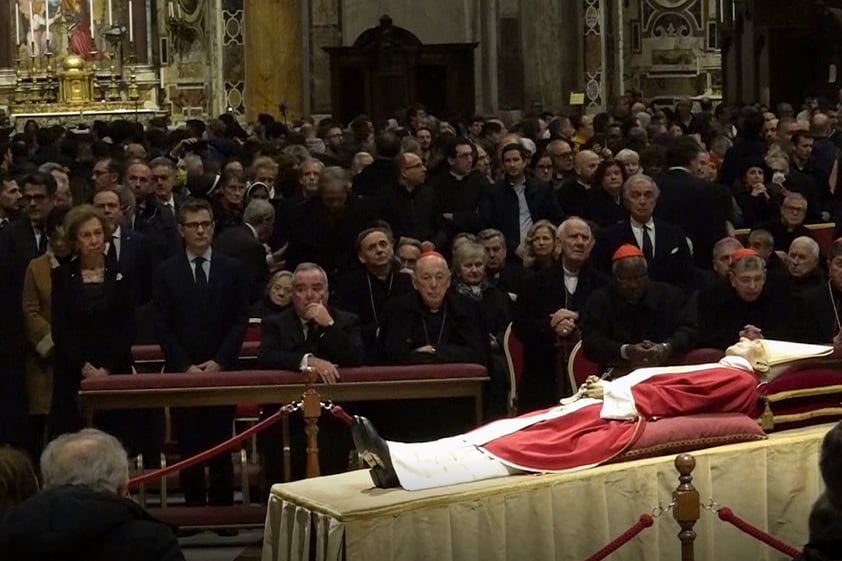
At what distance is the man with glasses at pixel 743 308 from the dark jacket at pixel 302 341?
6.12 feet

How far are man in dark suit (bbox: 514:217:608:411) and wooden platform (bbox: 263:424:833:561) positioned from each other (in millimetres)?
2161

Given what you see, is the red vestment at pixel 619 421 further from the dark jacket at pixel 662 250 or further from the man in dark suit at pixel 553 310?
the dark jacket at pixel 662 250

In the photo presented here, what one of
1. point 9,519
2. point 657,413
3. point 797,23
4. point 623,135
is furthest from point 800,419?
point 797,23

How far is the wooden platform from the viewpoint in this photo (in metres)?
7.79

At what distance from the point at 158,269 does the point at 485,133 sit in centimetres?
1011

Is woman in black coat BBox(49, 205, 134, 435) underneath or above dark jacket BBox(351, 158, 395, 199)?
underneath

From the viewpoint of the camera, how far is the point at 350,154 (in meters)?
17.0

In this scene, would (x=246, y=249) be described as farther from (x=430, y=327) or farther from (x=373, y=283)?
(x=430, y=327)

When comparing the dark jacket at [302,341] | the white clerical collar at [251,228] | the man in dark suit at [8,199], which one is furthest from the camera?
the man in dark suit at [8,199]

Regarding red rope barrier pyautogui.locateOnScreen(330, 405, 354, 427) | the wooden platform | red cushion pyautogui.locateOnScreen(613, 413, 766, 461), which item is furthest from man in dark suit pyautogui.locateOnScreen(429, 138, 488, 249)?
the wooden platform

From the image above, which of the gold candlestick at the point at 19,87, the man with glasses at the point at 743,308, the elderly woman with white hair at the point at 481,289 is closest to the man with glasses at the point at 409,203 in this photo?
the elderly woman with white hair at the point at 481,289

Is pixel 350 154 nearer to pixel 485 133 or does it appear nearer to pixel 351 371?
pixel 485 133

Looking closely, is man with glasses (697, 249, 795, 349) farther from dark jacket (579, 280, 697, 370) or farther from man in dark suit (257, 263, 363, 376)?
man in dark suit (257, 263, 363, 376)

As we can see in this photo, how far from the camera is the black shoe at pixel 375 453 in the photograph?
7988 mm
